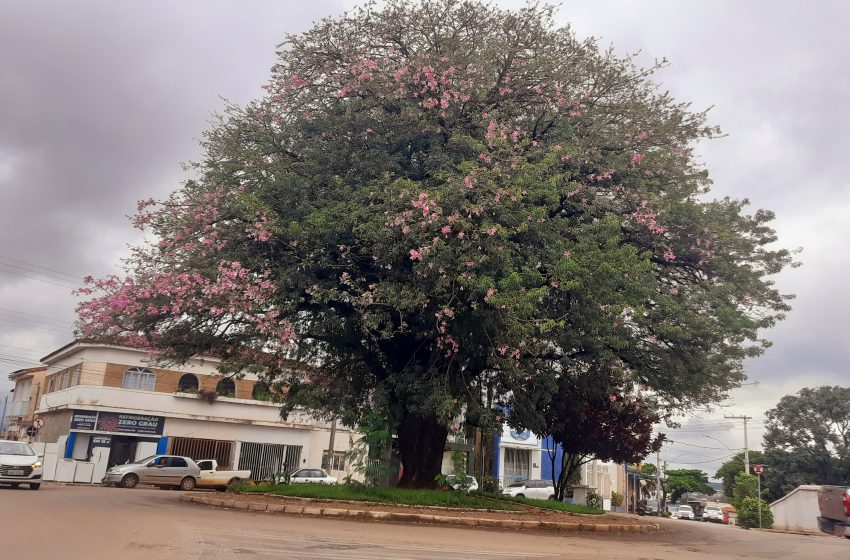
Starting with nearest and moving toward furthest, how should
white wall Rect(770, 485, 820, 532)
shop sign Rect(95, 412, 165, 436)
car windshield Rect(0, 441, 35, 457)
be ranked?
car windshield Rect(0, 441, 35, 457), white wall Rect(770, 485, 820, 532), shop sign Rect(95, 412, 165, 436)

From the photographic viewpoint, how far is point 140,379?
→ 35906 millimetres

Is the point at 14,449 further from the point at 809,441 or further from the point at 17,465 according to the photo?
the point at 809,441

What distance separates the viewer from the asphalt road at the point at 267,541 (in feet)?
26.1

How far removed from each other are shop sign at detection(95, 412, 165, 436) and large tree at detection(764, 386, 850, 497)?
149 feet

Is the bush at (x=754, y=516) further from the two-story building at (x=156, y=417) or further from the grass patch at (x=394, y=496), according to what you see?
the two-story building at (x=156, y=417)

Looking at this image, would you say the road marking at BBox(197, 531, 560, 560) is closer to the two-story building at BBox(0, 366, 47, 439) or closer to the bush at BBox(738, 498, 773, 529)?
the bush at BBox(738, 498, 773, 529)

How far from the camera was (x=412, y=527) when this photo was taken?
12266mm

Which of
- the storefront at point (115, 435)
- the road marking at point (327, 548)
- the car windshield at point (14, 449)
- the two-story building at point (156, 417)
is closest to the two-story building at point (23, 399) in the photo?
the two-story building at point (156, 417)

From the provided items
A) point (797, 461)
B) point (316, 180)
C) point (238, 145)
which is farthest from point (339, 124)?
point (797, 461)

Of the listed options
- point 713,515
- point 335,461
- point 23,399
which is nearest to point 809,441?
point 713,515

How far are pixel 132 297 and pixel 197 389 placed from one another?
24.6m

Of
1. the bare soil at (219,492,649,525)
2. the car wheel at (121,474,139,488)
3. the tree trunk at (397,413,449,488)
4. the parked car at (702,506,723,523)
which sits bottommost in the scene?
the parked car at (702,506,723,523)

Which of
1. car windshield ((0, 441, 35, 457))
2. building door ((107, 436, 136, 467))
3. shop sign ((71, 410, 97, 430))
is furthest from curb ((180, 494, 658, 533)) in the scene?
building door ((107, 436, 136, 467))

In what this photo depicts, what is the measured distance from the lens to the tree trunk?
1677 cm
